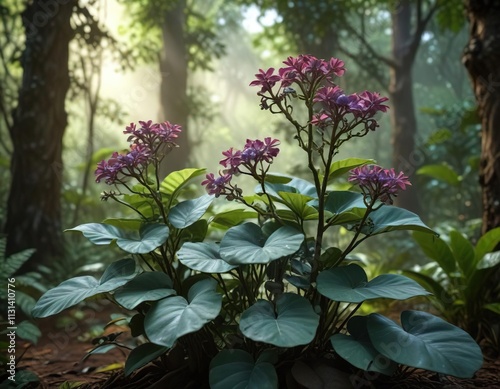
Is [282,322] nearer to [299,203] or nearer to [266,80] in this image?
[299,203]

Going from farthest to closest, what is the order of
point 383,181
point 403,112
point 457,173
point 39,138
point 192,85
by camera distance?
point 192,85
point 403,112
point 457,173
point 39,138
point 383,181

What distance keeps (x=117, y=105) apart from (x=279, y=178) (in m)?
4.86

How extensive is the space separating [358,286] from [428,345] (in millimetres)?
266

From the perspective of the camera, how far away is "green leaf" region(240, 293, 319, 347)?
124 centimetres

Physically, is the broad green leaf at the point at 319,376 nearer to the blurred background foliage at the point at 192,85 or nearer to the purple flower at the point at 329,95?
the purple flower at the point at 329,95

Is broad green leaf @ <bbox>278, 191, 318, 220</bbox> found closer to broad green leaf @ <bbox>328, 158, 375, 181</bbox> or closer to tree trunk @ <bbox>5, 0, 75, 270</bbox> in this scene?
broad green leaf @ <bbox>328, 158, 375, 181</bbox>

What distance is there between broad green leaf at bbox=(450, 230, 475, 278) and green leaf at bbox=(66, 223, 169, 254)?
65.6 inches

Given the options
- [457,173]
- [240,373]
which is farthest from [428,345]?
[457,173]

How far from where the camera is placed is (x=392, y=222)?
5.21 feet

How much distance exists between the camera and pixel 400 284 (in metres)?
1.50

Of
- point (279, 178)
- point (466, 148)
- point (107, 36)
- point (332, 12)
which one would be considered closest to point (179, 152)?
point (107, 36)

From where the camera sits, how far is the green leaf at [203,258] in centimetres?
143

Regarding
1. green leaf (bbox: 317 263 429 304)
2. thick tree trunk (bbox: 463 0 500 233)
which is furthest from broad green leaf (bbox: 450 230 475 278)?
green leaf (bbox: 317 263 429 304)

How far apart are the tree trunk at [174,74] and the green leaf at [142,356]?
5677 millimetres
